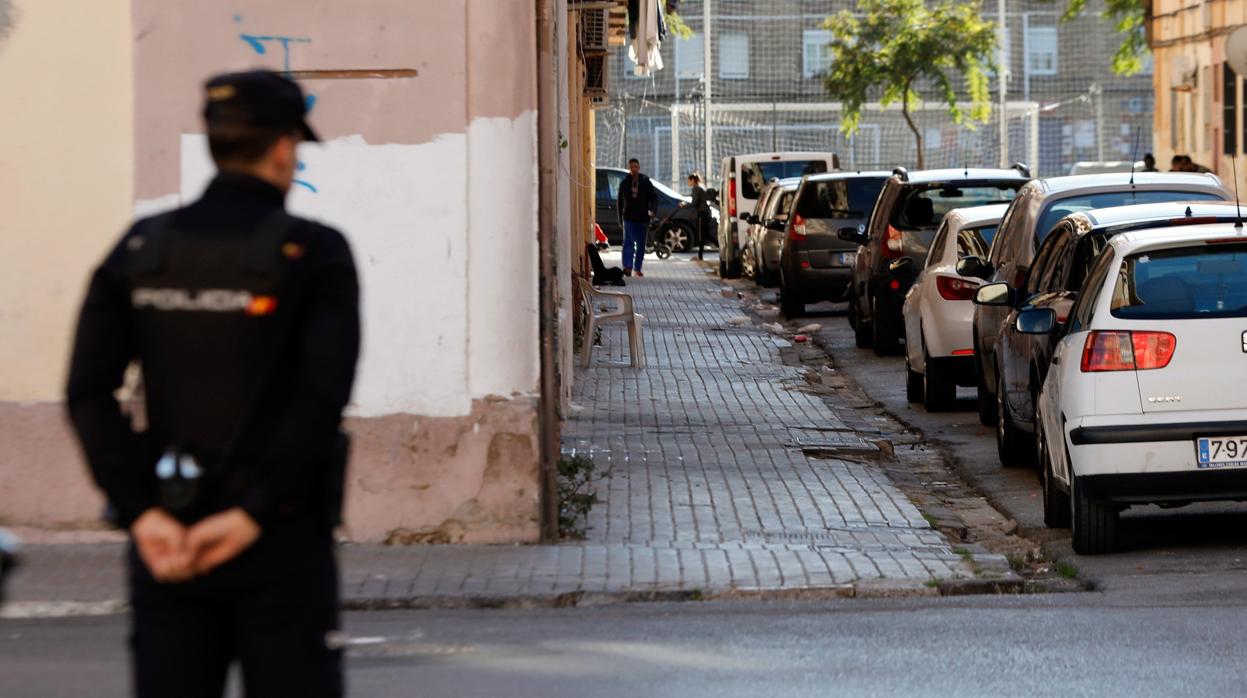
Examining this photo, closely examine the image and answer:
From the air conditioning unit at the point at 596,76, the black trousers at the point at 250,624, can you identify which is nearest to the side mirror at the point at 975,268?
the black trousers at the point at 250,624

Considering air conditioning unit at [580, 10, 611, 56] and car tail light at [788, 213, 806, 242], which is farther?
car tail light at [788, 213, 806, 242]

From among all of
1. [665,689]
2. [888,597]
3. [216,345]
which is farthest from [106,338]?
[888,597]

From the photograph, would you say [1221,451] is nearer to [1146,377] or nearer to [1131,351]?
[1146,377]

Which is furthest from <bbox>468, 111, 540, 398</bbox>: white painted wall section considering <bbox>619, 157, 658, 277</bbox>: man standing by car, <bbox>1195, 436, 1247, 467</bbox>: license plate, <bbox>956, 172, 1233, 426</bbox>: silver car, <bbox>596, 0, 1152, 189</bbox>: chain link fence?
<bbox>596, 0, 1152, 189</bbox>: chain link fence

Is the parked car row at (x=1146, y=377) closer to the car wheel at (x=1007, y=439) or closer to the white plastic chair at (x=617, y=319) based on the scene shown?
the car wheel at (x=1007, y=439)

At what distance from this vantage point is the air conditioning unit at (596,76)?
29.1m

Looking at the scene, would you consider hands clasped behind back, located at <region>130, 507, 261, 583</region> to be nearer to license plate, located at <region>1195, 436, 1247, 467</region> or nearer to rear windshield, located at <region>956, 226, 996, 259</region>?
license plate, located at <region>1195, 436, 1247, 467</region>

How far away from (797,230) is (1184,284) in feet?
53.6

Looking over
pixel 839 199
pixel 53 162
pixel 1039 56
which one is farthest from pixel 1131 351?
pixel 1039 56

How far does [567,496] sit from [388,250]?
5.43ft

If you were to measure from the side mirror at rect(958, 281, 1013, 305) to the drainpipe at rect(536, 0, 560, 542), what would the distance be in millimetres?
3235

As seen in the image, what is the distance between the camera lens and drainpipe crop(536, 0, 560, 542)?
370 inches

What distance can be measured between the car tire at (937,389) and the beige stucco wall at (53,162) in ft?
24.5

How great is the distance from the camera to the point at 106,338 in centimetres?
388
